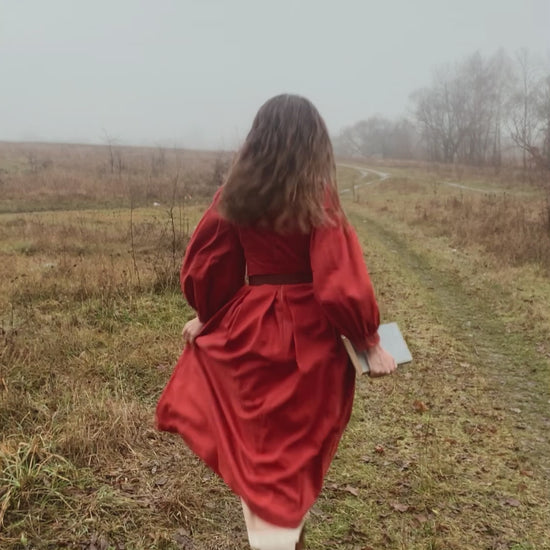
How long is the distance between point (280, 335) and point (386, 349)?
0.44 metres

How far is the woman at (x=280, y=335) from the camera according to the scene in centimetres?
204

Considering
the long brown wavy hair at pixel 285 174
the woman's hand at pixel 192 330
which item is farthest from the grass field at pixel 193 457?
the long brown wavy hair at pixel 285 174

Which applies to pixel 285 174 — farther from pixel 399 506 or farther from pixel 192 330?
pixel 399 506

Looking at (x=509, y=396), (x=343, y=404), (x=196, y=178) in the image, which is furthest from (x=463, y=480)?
(x=196, y=178)

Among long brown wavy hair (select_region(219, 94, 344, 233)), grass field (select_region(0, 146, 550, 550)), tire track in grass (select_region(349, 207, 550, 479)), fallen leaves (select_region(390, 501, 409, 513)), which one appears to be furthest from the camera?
tire track in grass (select_region(349, 207, 550, 479))

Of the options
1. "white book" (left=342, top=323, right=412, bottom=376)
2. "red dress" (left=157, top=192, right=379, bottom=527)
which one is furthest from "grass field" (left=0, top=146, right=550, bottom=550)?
"white book" (left=342, top=323, right=412, bottom=376)

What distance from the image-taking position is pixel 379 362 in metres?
2.10

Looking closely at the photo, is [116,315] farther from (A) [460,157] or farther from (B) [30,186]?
(A) [460,157]

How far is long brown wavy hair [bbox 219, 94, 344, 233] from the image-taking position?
2182 millimetres

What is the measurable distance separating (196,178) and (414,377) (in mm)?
23440

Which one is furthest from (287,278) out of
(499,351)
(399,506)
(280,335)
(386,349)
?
(499,351)

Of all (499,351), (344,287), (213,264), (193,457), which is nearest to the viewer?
(344,287)

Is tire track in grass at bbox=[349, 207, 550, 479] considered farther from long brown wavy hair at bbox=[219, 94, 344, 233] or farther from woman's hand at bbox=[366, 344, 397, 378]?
long brown wavy hair at bbox=[219, 94, 344, 233]

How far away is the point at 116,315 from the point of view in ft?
20.0
